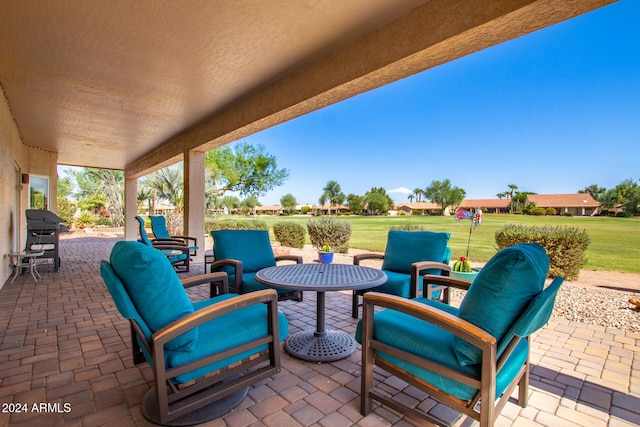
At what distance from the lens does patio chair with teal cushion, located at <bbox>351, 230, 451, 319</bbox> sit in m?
3.05

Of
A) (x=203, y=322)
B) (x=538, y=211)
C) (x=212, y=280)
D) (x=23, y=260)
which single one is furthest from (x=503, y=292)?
(x=538, y=211)

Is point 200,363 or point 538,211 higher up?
point 538,211

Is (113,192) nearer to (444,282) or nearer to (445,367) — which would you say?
(444,282)

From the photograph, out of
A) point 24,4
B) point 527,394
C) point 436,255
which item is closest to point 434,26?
point 436,255

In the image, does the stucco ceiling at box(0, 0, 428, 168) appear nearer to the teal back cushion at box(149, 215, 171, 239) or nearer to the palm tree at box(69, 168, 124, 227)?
the teal back cushion at box(149, 215, 171, 239)

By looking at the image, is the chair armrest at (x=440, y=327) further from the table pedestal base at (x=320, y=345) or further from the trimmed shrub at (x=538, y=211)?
the trimmed shrub at (x=538, y=211)

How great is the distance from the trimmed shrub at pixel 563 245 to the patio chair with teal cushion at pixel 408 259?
9.17ft

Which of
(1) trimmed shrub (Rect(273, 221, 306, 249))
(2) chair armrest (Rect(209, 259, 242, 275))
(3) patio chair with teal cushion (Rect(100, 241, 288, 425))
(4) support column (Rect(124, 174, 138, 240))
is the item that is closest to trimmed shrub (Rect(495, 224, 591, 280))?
(2) chair armrest (Rect(209, 259, 242, 275))

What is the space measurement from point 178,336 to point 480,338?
143cm

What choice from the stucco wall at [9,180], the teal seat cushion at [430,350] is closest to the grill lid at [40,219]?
the stucco wall at [9,180]

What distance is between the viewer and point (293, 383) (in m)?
2.12

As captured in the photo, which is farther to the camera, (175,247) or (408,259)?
(175,247)

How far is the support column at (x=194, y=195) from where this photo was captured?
22.5 feet

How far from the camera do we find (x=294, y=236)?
10.1 m
